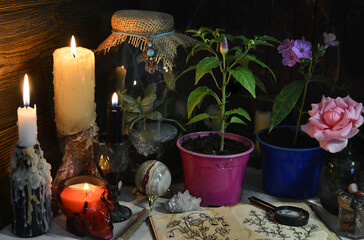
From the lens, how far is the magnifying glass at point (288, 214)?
114 centimetres

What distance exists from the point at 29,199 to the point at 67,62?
1.05 ft

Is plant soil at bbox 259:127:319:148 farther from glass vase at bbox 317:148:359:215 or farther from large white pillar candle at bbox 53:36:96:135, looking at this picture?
large white pillar candle at bbox 53:36:96:135

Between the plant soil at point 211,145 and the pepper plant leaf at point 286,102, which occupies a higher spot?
the pepper plant leaf at point 286,102

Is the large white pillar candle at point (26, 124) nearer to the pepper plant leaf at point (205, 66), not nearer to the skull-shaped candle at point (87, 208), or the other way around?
the skull-shaped candle at point (87, 208)

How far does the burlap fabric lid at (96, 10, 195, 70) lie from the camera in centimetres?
126

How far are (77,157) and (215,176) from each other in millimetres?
348

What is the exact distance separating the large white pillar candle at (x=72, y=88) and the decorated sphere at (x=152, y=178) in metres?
0.19

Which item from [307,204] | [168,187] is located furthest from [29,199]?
[307,204]

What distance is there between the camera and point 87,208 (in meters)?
1.08

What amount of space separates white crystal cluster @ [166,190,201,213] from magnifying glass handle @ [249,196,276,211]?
145 millimetres

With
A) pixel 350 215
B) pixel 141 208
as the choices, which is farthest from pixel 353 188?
pixel 141 208

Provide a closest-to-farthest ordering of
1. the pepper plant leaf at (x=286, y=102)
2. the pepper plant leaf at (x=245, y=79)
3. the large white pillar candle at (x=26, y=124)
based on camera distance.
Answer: the large white pillar candle at (x=26, y=124) < the pepper plant leaf at (x=245, y=79) < the pepper plant leaf at (x=286, y=102)

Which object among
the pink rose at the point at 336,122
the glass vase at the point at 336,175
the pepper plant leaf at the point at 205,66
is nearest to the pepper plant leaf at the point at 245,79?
the pepper plant leaf at the point at 205,66

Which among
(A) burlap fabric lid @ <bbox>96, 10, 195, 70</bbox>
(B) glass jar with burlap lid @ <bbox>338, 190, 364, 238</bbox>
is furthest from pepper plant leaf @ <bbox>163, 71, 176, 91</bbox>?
(B) glass jar with burlap lid @ <bbox>338, 190, 364, 238</bbox>
